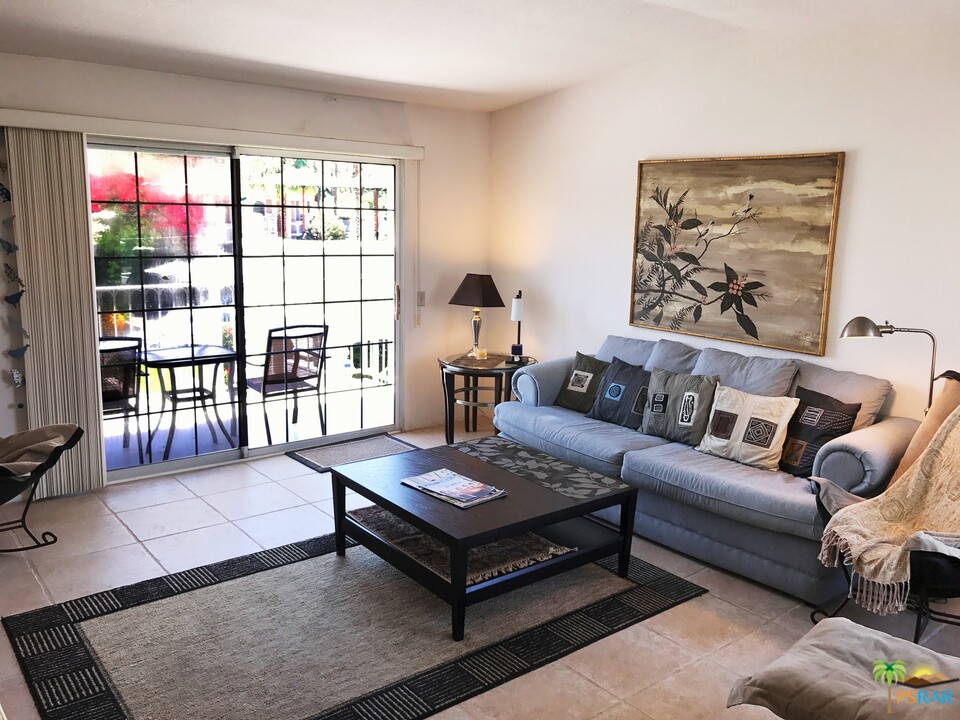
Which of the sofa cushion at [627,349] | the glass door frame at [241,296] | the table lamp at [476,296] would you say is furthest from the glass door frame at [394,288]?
the sofa cushion at [627,349]

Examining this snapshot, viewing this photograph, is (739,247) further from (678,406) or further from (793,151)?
(678,406)

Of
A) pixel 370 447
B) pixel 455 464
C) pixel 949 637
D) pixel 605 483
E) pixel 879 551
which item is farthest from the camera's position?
pixel 370 447

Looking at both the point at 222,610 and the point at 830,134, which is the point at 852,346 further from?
the point at 222,610

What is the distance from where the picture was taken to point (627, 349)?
16.4 ft

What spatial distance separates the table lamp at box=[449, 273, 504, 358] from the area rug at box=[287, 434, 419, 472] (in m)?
0.87

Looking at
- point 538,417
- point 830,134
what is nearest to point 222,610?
point 538,417

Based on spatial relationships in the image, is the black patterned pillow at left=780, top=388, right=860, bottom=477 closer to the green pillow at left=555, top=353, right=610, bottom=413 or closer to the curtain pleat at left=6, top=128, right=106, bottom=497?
the green pillow at left=555, top=353, right=610, bottom=413

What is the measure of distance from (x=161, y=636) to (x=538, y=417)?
243cm

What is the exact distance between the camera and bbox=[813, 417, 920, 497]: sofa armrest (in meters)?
3.31

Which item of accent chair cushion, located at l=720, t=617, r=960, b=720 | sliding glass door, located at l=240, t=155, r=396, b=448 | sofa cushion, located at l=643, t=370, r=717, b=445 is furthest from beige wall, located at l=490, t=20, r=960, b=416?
accent chair cushion, located at l=720, t=617, r=960, b=720

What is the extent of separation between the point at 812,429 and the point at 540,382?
5.65ft

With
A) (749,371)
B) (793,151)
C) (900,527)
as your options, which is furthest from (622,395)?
(900,527)

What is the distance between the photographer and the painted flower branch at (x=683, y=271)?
4.48 metres

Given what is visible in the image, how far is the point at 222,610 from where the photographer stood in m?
3.25
